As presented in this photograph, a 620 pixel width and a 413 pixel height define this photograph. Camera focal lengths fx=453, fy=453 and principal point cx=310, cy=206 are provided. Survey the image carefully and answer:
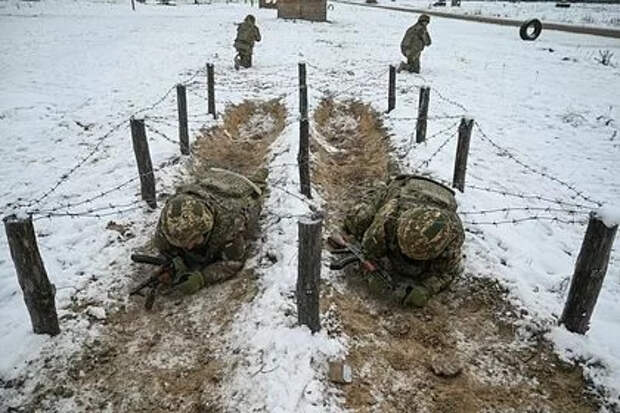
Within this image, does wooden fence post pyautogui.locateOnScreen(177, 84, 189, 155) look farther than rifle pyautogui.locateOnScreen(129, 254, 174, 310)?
Yes

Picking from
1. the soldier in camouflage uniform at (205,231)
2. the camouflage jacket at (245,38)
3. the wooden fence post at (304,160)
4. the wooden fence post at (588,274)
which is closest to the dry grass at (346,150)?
the wooden fence post at (304,160)

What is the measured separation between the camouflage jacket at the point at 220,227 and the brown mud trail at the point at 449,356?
1.23 m

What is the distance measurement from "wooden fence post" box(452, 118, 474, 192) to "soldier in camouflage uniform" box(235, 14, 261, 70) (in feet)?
33.8

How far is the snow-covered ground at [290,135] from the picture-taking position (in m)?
4.52

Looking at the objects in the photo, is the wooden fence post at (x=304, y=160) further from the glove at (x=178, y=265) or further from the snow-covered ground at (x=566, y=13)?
the snow-covered ground at (x=566, y=13)

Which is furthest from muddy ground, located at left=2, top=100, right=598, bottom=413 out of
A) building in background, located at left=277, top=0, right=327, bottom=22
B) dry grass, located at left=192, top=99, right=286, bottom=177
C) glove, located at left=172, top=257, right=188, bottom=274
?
building in background, located at left=277, top=0, right=327, bottom=22

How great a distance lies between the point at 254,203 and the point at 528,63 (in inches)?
577

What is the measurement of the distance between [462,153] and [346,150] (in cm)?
304

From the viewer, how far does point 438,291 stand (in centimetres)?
488

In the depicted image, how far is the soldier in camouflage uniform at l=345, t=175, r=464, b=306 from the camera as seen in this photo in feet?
14.3

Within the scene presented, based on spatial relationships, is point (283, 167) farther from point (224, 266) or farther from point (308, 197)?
point (224, 266)

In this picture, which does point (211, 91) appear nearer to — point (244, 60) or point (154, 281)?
point (244, 60)

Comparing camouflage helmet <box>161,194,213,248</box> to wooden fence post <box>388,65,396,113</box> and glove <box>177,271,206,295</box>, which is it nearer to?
glove <box>177,271,206,295</box>

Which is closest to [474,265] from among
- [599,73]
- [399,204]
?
[399,204]
